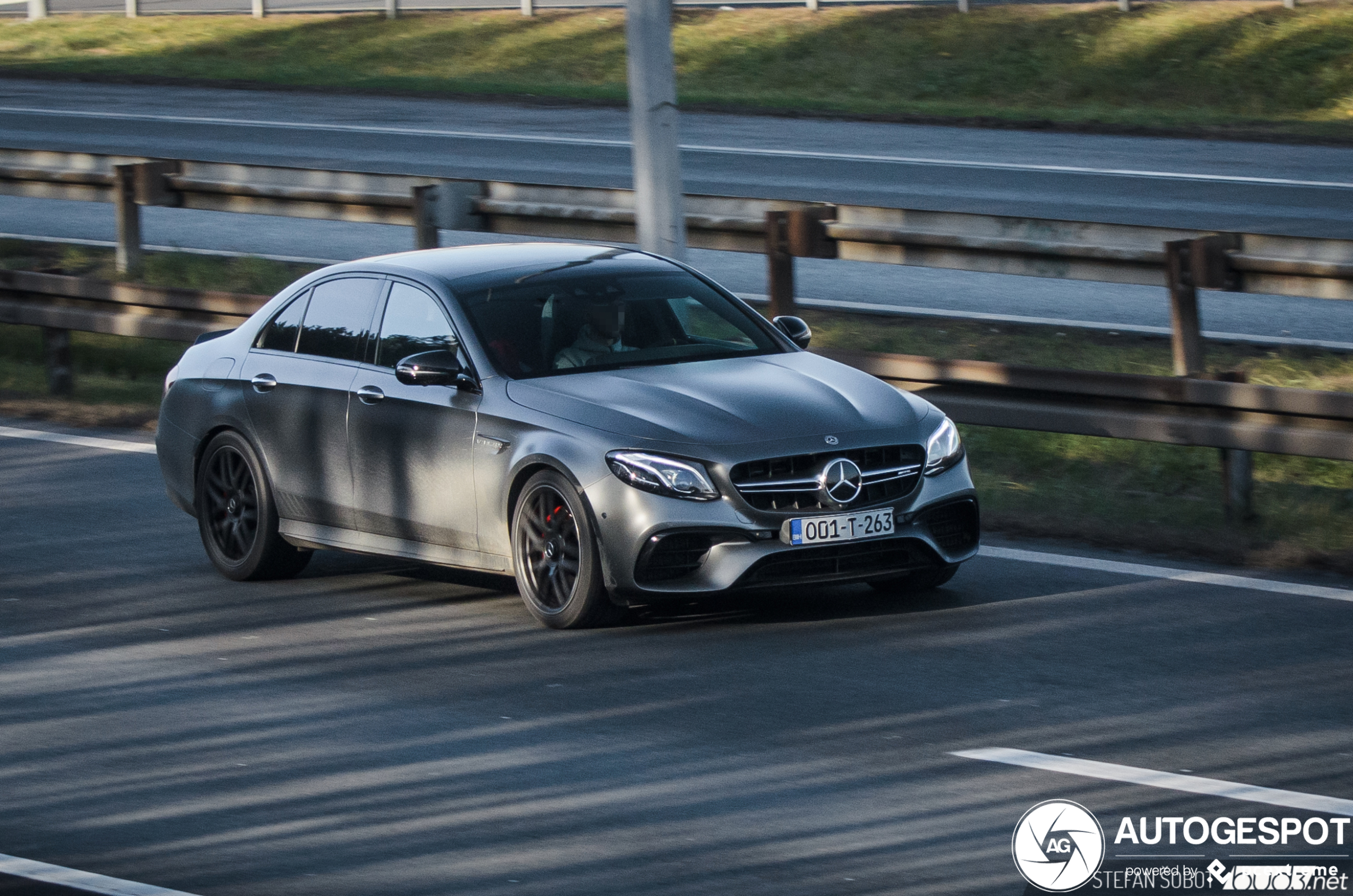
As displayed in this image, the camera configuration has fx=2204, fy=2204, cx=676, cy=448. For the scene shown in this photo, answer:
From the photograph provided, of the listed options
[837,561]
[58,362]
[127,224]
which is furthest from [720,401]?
[127,224]

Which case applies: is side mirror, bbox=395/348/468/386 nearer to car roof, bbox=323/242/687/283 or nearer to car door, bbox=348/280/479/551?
car door, bbox=348/280/479/551

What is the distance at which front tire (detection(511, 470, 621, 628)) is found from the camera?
858 centimetres

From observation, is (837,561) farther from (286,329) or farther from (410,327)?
(286,329)

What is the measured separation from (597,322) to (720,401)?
0.87 metres

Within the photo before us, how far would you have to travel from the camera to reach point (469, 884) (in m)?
5.88

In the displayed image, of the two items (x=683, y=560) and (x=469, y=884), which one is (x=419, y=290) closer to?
(x=683, y=560)

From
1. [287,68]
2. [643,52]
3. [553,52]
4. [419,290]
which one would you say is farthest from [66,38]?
[419,290]

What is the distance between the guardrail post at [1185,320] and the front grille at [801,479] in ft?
8.70

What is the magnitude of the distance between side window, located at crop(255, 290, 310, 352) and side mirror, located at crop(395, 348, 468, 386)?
3.62ft

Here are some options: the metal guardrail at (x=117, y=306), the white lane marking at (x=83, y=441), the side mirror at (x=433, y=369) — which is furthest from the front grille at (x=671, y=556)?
the metal guardrail at (x=117, y=306)

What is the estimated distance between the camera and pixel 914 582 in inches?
364

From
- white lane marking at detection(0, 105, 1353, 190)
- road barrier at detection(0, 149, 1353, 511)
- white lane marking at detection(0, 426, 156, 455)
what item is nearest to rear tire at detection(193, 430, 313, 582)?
white lane marking at detection(0, 426, 156, 455)

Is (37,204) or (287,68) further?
(287,68)

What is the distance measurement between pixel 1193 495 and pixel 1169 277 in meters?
1.36
